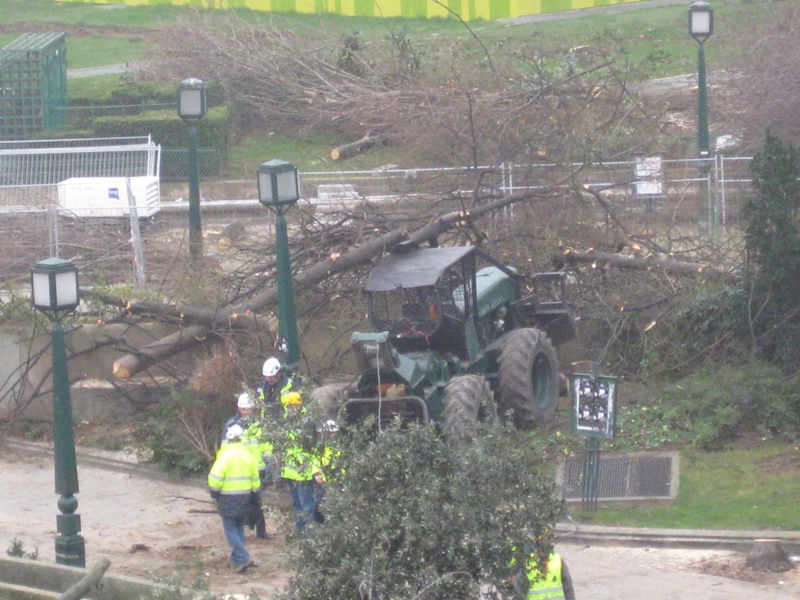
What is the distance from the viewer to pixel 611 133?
1620 cm

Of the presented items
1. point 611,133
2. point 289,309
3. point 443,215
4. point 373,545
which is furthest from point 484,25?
point 373,545

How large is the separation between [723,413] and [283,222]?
468 cm

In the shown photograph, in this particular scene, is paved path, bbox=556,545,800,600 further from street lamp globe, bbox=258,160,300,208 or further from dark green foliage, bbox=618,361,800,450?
street lamp globe, bbox=258,160,300,208

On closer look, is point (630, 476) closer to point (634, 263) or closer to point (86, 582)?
point (634, 263)

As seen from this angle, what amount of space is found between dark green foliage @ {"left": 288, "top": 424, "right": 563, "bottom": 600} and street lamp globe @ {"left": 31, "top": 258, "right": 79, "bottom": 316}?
473 centimetres

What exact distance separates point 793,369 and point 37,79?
24.2 metres

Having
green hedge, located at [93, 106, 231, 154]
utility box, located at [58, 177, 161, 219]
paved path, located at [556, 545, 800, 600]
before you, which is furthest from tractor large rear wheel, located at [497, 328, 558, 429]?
green hedge, located at [93, 106, 231, 154]

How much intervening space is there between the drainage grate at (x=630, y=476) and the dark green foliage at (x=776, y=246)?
6.26 feet

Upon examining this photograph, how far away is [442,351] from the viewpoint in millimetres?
11539

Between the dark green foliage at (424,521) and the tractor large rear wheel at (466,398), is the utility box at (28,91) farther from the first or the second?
the dark green foliage at (424,521)

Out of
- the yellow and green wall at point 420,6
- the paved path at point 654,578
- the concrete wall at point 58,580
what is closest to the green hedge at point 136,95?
the yellow and green wall at point 420,6

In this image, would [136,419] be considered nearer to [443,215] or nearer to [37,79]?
[443,215]

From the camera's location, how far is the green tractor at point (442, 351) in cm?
1048

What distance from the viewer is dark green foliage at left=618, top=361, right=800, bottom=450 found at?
37.3 ft
